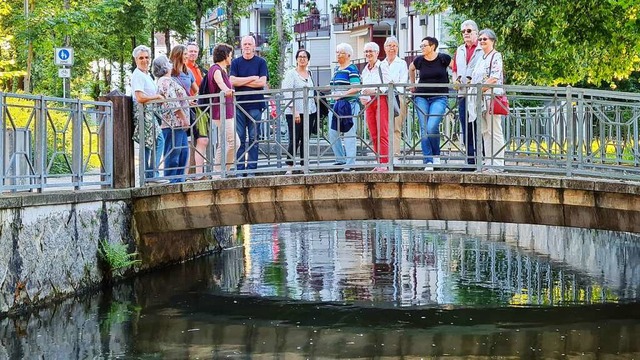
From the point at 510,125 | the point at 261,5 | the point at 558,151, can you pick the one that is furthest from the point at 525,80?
the point at 261,5

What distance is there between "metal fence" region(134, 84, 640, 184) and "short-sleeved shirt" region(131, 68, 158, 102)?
2.25 ft

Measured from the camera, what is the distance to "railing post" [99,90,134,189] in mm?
18406

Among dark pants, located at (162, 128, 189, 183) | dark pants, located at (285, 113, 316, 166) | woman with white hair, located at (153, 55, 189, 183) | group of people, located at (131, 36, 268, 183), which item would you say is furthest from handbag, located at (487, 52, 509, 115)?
dark pants, located at (162, 128, 189, 183)

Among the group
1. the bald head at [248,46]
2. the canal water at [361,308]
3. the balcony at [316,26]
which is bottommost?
the canal water at [361,308]

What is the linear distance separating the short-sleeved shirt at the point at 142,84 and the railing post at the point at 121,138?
184 millimetres

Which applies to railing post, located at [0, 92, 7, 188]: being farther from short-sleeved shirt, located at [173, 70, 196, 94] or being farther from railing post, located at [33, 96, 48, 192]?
short-sleeved shirt, located at [173, 70, 196, 94]

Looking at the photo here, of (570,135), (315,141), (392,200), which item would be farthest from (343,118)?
(570,135)

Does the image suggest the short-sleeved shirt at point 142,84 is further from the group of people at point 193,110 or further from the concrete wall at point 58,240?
the concrete wall at point 58,240

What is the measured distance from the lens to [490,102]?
17.1 m

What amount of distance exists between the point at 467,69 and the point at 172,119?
12.7 feet

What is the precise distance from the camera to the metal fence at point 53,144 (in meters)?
15.8

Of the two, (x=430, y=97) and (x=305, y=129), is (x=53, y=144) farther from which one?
(x=430, y=97)

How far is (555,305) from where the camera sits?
1641cm

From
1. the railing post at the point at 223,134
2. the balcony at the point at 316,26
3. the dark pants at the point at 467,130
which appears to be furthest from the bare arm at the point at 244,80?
the balcony at the point at 316,26
